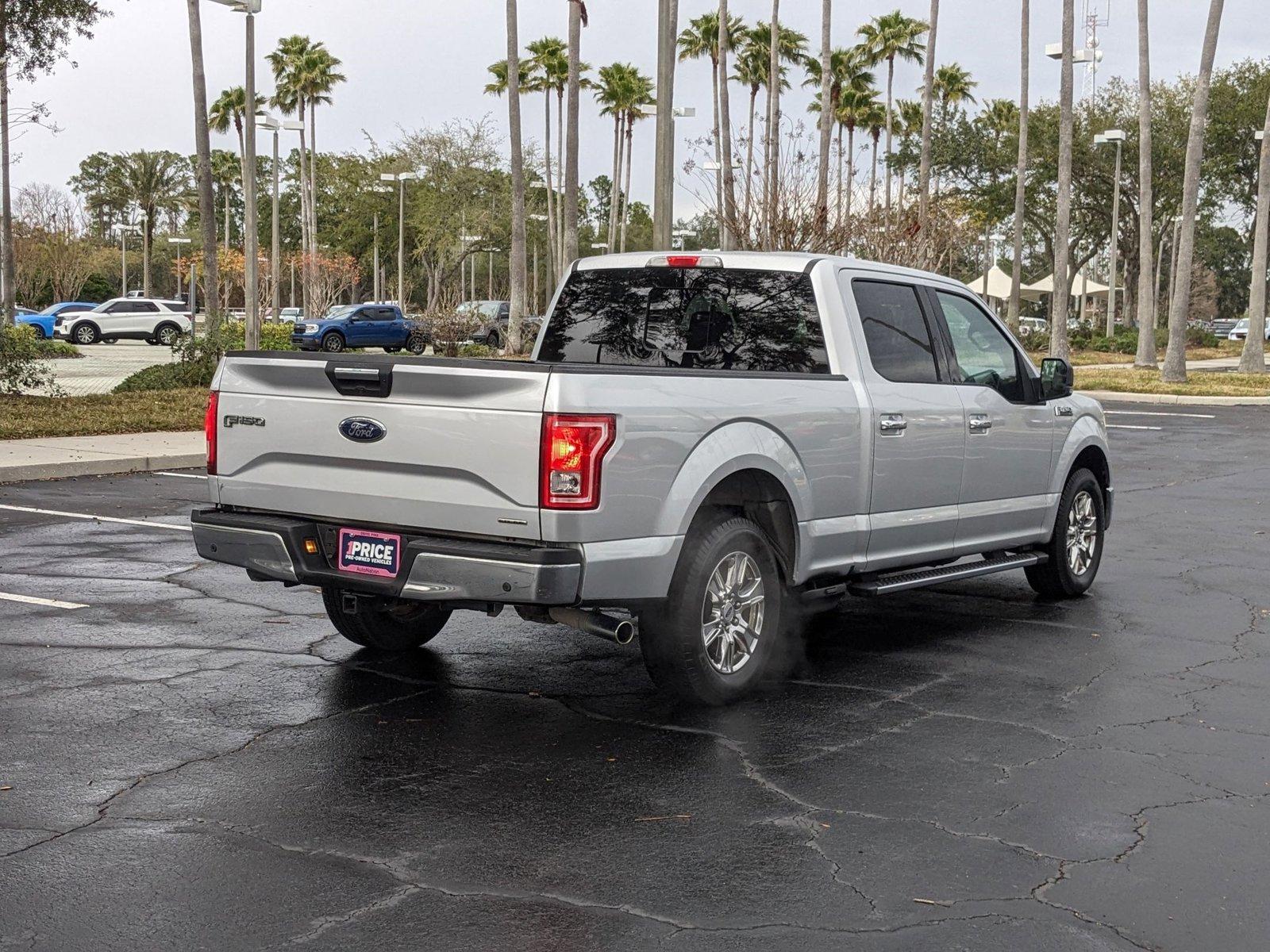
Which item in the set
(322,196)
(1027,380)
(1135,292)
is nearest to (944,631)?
(1027,380)

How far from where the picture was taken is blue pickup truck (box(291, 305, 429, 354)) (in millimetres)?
45500

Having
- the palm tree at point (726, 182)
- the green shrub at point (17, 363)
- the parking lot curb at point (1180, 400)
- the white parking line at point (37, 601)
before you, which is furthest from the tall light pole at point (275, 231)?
the white parking line at point (37, 601)

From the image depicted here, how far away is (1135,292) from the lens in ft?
233

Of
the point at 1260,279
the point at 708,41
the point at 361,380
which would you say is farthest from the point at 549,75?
the point at 361,380

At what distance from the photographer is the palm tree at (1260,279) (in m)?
42.1

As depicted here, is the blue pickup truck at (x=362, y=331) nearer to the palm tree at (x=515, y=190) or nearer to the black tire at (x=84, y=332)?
the palm tree at (x=515, y=190)

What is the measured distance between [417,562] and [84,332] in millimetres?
50430

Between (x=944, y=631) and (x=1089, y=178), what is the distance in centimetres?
5904

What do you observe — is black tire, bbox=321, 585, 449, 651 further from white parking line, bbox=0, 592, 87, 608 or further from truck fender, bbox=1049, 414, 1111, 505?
truck fender, bbox=1049, 414, 1111, 505

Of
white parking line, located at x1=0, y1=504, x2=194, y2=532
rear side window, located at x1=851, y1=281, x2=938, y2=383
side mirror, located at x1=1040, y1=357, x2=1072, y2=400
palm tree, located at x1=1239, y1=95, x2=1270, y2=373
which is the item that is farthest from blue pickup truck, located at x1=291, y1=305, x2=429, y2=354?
rear side window, located at x1=851, y1=281, x2=938, y2=383

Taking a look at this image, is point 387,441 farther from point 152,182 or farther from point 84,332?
point 152,182

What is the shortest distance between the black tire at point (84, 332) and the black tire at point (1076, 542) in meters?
48.5

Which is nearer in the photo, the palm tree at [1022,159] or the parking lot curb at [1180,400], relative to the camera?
the parking lot curb at [1180,400]

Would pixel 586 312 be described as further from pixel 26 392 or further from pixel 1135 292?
pixel 1135 292
